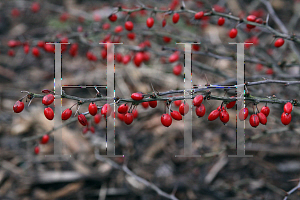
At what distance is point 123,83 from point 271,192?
2.72 meters

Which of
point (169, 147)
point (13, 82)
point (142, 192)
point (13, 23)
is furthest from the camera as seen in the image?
point (13, 23)

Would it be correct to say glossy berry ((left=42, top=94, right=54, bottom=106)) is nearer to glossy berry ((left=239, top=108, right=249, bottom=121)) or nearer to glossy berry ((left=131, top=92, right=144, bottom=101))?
glossy berry ((left=131, top=92, right=144, bottom=101))

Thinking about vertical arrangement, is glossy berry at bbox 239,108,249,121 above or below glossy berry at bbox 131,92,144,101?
below

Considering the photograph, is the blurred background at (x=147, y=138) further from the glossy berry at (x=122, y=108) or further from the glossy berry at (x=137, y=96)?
the glossy berry at (x=137, y=96)

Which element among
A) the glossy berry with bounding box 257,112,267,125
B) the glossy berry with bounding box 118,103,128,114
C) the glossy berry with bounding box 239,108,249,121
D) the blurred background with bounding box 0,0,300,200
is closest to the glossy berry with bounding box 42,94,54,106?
the glossy berry with bounding box 118,103,128,114

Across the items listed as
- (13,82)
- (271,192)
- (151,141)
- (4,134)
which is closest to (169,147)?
(151,141)

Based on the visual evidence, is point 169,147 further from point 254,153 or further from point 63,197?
point 63,197

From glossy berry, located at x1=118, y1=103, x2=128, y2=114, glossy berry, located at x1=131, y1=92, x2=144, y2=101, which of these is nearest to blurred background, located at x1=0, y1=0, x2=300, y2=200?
glossy berry, located at x1=118, y1=103, x2=128, y2=114

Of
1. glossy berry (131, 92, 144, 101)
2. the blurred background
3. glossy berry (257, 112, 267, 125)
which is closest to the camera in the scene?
glossy berry (131, 92, 144, 101)

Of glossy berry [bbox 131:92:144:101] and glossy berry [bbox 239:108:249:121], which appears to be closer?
glossy berry [bbox 131:92:144:101]

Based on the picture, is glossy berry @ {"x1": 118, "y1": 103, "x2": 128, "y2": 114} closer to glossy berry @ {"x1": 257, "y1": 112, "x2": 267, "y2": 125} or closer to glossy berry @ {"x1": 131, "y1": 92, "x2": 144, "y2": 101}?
glossy berry @ {"x1": 131, "y1": 92, "x2": 144, "y2": 101}

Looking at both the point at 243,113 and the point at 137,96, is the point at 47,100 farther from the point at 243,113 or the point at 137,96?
the point at 243,113

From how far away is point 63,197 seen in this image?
2.67 metres

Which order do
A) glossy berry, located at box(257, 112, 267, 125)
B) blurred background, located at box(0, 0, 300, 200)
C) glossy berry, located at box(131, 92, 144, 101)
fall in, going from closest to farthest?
glossy berry, located at box(131, 92, 144, 101), glossy berry, located at box(257, 112, 267, 125), blurred background, located at box(0, 0, 300, 200)
